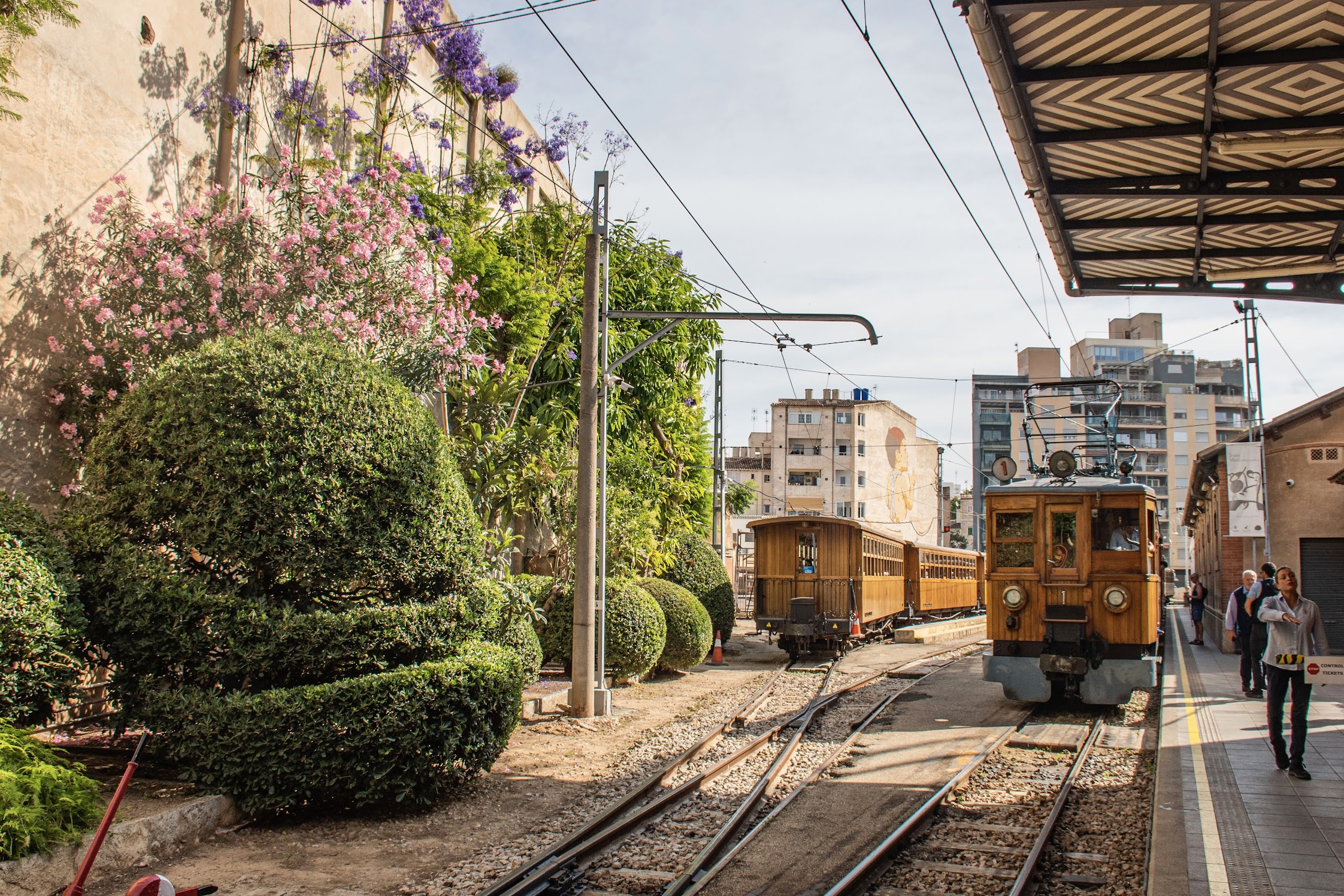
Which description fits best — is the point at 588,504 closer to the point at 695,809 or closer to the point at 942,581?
the point at 695,809

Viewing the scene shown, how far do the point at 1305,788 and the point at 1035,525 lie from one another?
4928 mm

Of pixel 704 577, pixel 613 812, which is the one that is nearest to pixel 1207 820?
pixel 613 812

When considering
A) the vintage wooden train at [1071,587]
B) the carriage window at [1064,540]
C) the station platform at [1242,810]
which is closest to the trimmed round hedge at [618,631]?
the vintage wooden train at [1071,587]

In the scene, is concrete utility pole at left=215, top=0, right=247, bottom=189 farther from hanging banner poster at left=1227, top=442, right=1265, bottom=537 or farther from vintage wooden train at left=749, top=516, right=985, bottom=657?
hanging banner poster at left=1227, top=442, right=1265, bottom=537

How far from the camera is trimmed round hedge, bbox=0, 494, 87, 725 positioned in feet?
20.7

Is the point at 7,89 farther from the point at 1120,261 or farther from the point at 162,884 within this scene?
the point at 1120,261

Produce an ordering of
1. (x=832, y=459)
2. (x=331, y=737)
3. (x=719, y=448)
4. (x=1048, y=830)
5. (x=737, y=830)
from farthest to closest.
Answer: (x=832, y=459), (x=719, y=448), (x=737, y=830), (x=1048, y=830), (x=331, y=737)

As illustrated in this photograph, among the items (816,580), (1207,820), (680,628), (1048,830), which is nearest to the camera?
(1207,820)

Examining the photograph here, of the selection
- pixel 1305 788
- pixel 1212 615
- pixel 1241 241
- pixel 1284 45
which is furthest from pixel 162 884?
pixel 1212 615

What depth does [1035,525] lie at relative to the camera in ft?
41.0

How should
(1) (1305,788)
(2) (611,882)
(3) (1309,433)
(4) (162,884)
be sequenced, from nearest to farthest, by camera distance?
(4) (162,884) → (2) (611,882) → (1) (1305,788) → (3) (1309,433)

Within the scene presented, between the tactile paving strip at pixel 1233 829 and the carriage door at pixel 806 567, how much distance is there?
32.4ft

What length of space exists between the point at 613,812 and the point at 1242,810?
181 inches

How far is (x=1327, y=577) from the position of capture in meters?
19.9
